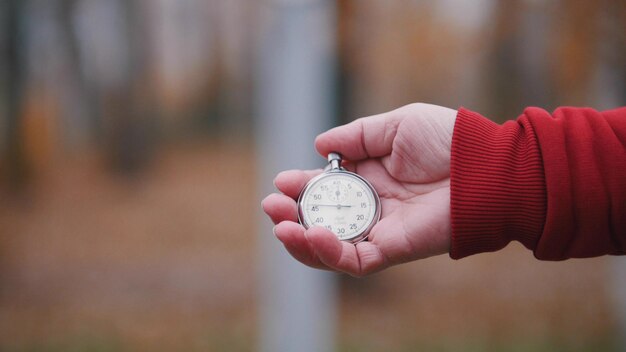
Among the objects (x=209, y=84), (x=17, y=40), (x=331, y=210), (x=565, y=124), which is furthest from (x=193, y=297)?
(x=565, y=124)

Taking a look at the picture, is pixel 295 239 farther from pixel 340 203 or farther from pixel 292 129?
pixel 292 129

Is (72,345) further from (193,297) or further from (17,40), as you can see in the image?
(17,40)

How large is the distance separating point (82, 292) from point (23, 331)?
1.45 feet

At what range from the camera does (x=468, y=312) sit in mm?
4277

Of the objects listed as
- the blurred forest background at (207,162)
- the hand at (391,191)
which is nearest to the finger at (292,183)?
the hand at (391,191)

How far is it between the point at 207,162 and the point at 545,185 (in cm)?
294

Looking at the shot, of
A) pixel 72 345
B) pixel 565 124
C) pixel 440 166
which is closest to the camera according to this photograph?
pixel 565 124

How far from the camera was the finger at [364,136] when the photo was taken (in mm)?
2059

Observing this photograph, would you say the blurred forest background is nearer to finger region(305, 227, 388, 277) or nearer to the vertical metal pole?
the vertical metal pole

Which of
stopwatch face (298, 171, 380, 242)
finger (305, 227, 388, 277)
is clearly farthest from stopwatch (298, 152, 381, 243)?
finger (305, 227, 388, 277)

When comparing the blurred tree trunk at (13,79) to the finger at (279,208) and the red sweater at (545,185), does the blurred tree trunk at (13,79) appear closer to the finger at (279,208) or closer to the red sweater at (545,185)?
the finger at (279,208)

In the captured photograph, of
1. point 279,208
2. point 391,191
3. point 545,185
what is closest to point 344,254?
point 279,208

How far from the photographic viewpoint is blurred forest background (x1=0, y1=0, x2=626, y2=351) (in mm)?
4258

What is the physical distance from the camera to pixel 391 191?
6.96ft
